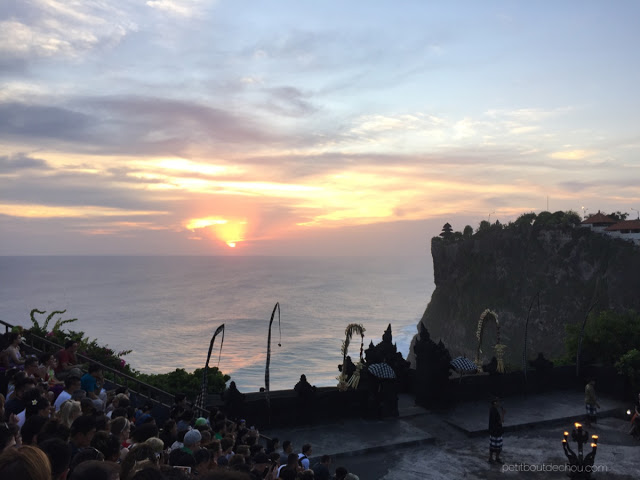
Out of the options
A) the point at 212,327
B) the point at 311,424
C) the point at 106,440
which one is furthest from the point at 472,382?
the point at 212,327

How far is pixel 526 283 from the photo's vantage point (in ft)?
330

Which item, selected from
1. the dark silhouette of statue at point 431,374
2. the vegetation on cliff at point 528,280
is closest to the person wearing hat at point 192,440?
the dark silhouette of statue at point 431,374

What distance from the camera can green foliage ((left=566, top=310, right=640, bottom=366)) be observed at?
24297mm

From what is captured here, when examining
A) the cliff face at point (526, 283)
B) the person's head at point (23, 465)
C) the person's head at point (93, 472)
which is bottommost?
the cliff face at point (526, 283)

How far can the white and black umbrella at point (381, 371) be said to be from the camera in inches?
722

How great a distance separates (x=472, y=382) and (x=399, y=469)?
762 centimetres

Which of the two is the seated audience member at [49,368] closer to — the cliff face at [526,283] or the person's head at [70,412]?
the person's head at [70,412]

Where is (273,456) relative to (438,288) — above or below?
above

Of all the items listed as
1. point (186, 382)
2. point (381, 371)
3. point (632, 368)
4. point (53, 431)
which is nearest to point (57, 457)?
point (53, 431)

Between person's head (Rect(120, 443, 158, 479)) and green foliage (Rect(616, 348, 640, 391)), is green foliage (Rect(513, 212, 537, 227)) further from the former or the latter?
person's head (Rect(120, 443, 158, 479))

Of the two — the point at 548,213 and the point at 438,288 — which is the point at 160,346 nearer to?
the point at 438,288

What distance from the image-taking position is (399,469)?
14.1 m

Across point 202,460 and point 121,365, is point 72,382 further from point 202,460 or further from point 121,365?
point 121,365

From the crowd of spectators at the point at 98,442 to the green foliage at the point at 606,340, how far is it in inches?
816
